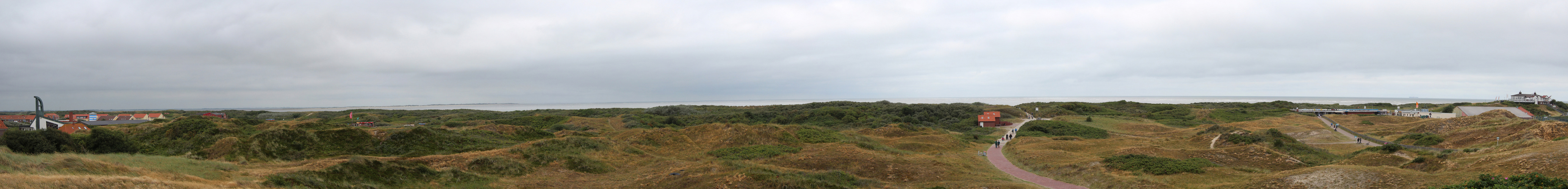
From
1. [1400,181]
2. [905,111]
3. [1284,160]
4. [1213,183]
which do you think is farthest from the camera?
[905,111]

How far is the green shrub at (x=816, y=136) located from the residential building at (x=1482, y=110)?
209ft

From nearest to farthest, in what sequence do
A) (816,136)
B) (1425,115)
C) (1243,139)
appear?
(1243,139) → (816,136) → (1425,115)

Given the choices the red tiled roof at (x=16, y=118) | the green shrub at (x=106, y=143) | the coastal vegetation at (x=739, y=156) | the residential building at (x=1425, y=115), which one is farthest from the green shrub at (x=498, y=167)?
the residential building at (x=1425, y=115)

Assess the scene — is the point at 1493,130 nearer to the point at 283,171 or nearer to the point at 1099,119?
the point at 1099,119

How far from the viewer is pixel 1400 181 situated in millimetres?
14750

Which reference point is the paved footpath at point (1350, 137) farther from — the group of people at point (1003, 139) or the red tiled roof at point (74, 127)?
the red tiled roof at point (74, 127)

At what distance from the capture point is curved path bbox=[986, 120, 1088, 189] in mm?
20625

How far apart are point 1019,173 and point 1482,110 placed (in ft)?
274

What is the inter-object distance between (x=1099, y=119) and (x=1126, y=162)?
5077 centimetres

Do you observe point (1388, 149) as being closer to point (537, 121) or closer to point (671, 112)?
point (537, 121)

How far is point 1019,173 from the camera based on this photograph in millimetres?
24891

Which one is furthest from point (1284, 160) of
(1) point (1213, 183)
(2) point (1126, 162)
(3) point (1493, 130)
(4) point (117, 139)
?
(4) point (117, 139)

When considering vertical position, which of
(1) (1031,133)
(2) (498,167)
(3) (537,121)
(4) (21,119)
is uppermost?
(4) (21,119)

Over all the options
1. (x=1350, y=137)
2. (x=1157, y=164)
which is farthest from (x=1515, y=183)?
(x=1350, y=137)
